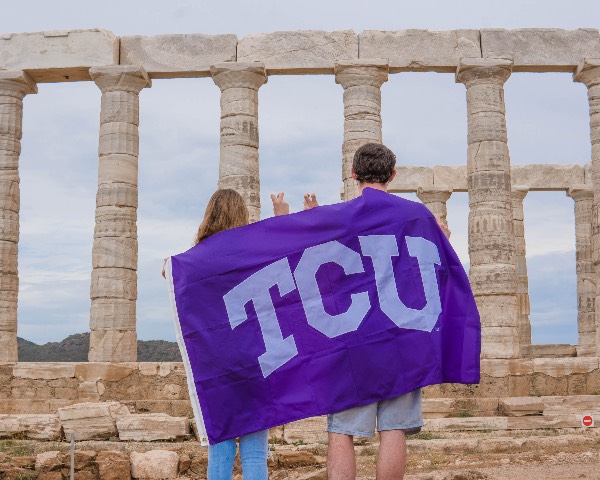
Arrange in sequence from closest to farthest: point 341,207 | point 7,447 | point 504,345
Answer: point 341,207 → point 7,447 → point 504,345

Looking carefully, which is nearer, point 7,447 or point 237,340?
point 237,340

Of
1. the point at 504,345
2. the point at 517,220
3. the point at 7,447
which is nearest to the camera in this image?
the point at 7,447

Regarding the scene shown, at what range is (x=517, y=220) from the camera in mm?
23688

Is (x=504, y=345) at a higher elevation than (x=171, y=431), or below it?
higher

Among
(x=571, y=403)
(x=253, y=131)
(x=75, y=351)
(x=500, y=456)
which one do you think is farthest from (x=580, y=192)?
(x=75, y=351)

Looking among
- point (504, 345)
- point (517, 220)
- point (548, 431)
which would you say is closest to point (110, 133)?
point (504, 345)

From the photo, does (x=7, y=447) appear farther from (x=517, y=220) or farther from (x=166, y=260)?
(x=517, y=220)

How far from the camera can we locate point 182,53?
1652 centimetres

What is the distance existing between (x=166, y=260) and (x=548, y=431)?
9.39 meters

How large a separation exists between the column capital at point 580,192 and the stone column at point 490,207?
7474mm

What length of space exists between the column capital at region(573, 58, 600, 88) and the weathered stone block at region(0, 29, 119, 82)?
9448 millimetres

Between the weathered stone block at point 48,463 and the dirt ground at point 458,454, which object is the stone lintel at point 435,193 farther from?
the weathered stone block at point 48,463

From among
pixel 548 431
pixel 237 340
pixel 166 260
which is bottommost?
pixel 548 431

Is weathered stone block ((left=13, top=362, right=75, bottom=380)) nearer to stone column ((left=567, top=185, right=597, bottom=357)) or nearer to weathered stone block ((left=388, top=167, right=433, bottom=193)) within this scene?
weathered stone block ((left=388, top=167, right=433, bottom=193))
